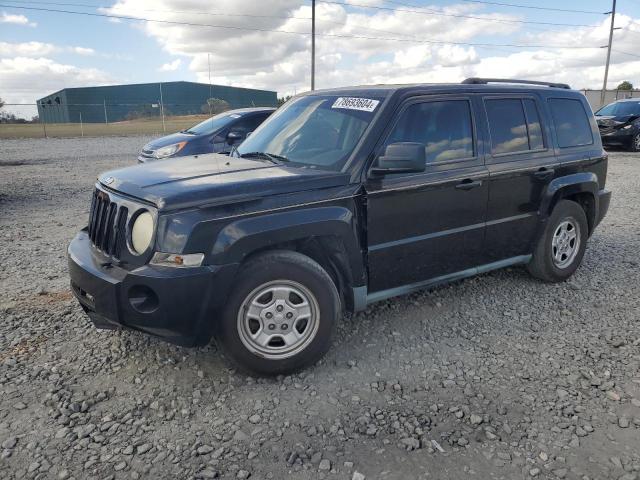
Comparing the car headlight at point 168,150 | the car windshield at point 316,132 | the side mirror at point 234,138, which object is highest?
the car windshield at point 316,132

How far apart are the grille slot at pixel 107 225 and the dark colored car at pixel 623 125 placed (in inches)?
692

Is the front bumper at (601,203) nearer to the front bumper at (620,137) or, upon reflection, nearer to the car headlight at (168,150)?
the car headlight at (168,150)

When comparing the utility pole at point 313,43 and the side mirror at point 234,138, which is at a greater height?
the utility pole at point 313,43

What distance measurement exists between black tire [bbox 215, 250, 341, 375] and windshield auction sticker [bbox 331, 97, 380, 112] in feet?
4.23

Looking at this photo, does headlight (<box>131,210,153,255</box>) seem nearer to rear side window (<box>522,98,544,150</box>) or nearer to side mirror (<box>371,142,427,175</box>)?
side mirror (<box>371,142,427,175</box>)

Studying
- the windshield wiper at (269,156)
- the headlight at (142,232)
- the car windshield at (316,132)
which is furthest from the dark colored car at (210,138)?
the headlight at (142,232)

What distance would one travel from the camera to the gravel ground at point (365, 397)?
2.67 meters

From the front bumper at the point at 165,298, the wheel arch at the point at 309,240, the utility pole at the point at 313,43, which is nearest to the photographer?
the front bumper at the point at 165,298

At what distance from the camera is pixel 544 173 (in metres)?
4.73

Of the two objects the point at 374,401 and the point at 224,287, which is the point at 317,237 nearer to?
the point at 224,287

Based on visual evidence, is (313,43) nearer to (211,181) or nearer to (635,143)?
(635,143)

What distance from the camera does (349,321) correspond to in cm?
431

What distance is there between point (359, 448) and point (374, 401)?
Result: 459 millimetres

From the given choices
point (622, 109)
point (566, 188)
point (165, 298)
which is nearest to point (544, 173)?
point (566, 188)
